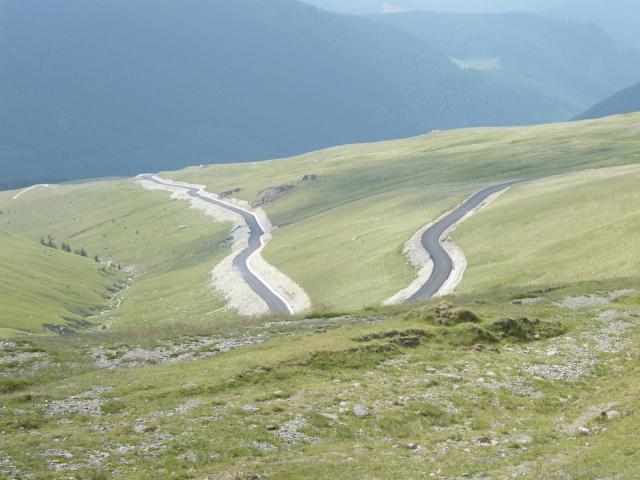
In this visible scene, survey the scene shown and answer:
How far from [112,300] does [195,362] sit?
375 ft

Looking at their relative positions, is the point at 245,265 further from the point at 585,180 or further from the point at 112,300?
the point at 585,180

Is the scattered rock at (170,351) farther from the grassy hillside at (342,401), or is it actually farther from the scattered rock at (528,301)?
the scattered rock at (528,301)

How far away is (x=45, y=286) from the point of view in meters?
138

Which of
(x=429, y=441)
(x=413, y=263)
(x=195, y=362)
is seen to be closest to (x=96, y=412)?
(x=195, y=362)

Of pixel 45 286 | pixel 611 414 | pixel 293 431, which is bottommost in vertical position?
pixel 611 414

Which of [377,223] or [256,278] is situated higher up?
[377,223]

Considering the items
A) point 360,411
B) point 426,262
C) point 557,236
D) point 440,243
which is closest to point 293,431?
point 360,411

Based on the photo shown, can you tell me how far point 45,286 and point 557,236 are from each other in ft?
296

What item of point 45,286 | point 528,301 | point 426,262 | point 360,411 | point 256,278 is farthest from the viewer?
point 45,286

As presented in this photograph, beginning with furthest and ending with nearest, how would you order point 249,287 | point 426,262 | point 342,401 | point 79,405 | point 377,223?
point 377,223 < point 249,287 < point 426,262 < point 79,405 < point 342,401

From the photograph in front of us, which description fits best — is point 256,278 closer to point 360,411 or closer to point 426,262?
point 426,262

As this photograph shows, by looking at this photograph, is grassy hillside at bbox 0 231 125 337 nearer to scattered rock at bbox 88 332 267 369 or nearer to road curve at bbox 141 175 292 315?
road curve at bbox 141 175 292 315

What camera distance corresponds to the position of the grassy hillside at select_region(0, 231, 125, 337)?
101875 mm

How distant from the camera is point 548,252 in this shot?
88562mm
